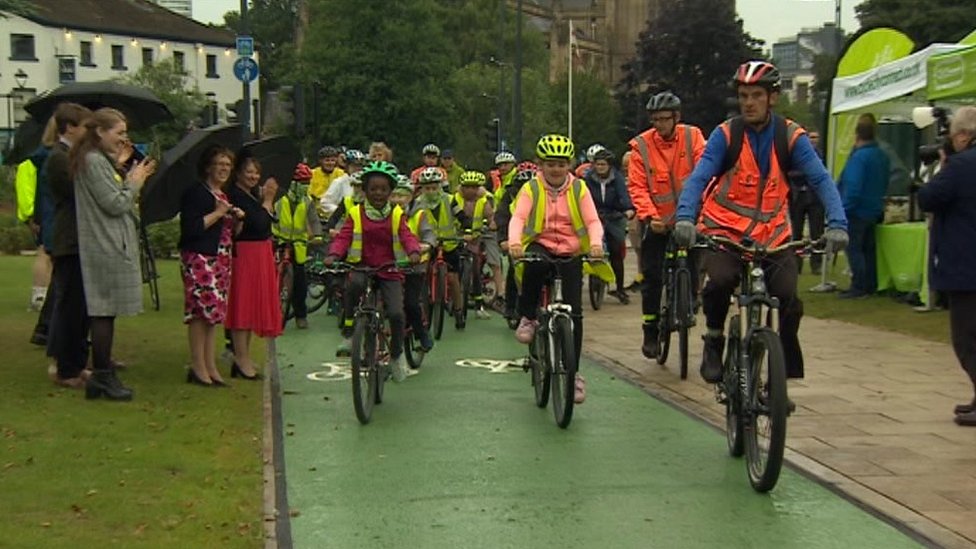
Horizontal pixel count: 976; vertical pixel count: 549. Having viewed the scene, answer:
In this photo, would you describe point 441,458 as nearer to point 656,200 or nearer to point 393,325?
point 393,325

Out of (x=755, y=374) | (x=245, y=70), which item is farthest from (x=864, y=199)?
(x=245, y=70)

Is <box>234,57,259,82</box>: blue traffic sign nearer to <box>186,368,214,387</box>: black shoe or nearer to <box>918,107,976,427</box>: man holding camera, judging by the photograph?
<box>186,368,214,387</box>: black shoe

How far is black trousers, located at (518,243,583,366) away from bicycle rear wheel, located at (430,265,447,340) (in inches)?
179

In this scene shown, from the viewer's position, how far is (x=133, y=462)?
7258 mm

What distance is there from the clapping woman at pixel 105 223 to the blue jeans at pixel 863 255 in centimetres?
1004

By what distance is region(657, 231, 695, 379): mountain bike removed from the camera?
10.6 metres

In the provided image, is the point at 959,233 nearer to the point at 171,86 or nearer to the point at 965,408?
the point at 965,408

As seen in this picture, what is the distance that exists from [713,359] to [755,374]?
3.03 feet

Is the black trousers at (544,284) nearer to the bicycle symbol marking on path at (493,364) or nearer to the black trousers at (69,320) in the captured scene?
the bicycle symbol marking on path at (493,364)

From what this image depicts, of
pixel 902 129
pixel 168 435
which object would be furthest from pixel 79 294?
pixel 902 129

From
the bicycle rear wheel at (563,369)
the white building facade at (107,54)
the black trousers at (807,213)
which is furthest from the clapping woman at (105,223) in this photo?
the white building facade at (107,54)

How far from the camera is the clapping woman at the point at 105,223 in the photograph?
869 cm

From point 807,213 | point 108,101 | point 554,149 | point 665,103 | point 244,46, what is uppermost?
point 244,46

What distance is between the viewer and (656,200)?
1104 cm
